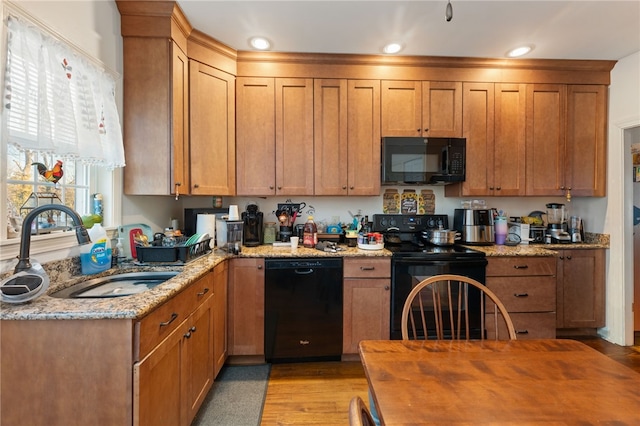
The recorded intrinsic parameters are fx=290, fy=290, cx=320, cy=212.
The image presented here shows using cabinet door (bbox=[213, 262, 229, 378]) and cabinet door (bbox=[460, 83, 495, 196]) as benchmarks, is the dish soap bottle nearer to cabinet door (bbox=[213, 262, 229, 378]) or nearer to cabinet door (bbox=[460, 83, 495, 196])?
cabinet door (bbox=[213, 262, 229, 378])

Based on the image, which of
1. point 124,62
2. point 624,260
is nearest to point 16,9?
point 124,62

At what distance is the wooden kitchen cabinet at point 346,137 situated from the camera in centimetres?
256

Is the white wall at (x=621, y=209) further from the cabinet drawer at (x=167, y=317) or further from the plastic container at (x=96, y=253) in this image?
the plastic container at (x=96, y=253)

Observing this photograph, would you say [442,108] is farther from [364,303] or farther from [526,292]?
[364,303]

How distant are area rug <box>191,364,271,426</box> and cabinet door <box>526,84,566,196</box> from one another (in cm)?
286

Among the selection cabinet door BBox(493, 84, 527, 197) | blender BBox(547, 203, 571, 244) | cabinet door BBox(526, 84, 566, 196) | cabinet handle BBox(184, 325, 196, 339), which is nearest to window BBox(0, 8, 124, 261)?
cabinet handle BBox(184, 325, 196, 339)

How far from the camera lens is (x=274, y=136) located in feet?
8.34

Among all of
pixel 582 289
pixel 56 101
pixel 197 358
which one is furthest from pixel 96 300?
pixel 582 289

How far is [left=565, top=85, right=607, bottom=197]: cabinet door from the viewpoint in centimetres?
272

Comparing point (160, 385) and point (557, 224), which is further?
point (557, 224)

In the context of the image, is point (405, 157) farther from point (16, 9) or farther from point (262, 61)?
point (16, 9)

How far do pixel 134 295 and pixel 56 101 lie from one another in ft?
3.33

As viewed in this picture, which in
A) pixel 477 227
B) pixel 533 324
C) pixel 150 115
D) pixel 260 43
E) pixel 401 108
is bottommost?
pixel 533 324

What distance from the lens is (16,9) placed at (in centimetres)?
125
